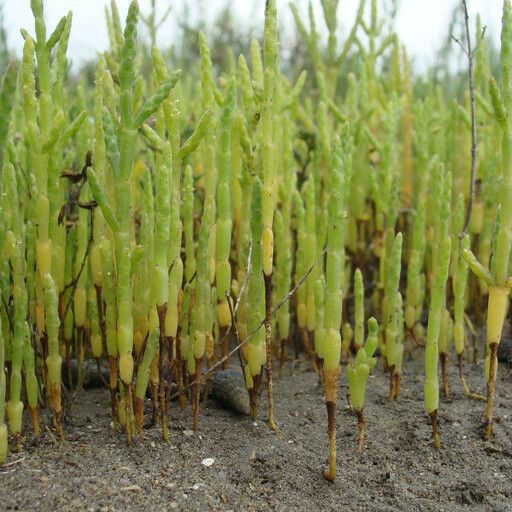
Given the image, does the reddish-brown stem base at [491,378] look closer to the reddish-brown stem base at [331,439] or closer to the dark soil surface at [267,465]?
the dark soil surface at [267,465]

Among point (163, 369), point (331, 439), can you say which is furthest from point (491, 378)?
point (163, 369)

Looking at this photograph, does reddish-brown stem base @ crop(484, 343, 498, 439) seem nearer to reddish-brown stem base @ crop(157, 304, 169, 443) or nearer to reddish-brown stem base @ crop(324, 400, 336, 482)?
reddish-brown stem base @ crop(324, 400, 336, 482)

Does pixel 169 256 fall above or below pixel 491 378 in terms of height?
above

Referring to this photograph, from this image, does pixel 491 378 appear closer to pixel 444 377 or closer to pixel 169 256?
pixel 444 377

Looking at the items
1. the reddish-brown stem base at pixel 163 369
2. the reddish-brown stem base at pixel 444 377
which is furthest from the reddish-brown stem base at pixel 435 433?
the reddish-brown stem base at pixel 163 369

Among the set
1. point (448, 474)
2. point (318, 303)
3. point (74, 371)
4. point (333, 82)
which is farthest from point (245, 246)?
point (333, 82)

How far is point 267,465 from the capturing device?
40.2 inches

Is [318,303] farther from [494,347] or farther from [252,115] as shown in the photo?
[252,115]

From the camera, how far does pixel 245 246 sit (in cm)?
125

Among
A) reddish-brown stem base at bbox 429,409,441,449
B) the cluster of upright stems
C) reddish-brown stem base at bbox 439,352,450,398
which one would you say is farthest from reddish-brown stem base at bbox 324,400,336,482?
reddish-brown stem base at bbox 439,352,450,398

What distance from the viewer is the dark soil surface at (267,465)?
92 cm

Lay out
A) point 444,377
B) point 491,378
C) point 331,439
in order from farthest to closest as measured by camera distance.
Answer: point 444,377, point 491,378, point 331,439

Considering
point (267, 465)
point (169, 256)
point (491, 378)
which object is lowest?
point (267, 465)

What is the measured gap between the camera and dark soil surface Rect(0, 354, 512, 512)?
92 cm
